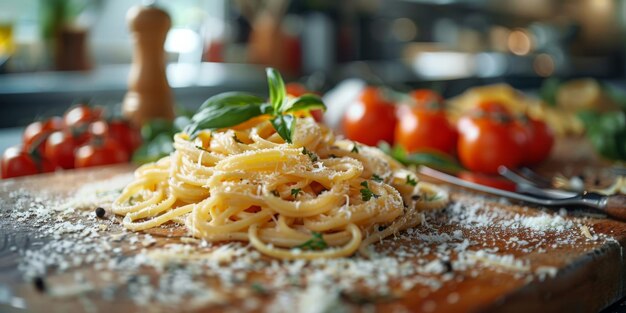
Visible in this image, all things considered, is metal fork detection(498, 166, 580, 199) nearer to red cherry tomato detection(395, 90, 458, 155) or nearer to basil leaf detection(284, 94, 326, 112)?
red cherry tomato detection(395, 90, 458, 155)

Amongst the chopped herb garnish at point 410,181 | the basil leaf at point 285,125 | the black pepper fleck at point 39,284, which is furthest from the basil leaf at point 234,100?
the black pepper fleck at point 39,284

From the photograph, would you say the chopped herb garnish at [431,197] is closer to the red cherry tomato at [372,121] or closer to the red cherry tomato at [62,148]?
the red cherry tomato at [372,121]

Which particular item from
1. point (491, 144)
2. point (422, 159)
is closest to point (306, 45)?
point (491, 144)

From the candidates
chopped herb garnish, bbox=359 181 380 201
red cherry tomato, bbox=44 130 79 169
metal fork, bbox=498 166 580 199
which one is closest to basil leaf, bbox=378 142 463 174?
metal fork, bbox=498 166 580 199

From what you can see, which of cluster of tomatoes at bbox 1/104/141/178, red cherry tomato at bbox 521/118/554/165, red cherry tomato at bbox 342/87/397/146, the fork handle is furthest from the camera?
red cherry tomato at bbox 342/87/397/146

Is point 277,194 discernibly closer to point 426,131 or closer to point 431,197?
point 431,197

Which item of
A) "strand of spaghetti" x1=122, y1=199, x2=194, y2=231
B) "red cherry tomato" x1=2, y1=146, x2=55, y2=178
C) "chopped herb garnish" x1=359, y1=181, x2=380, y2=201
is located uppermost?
"chopped herb garnish" x1=359, y1=181, x2=380, y2=201
